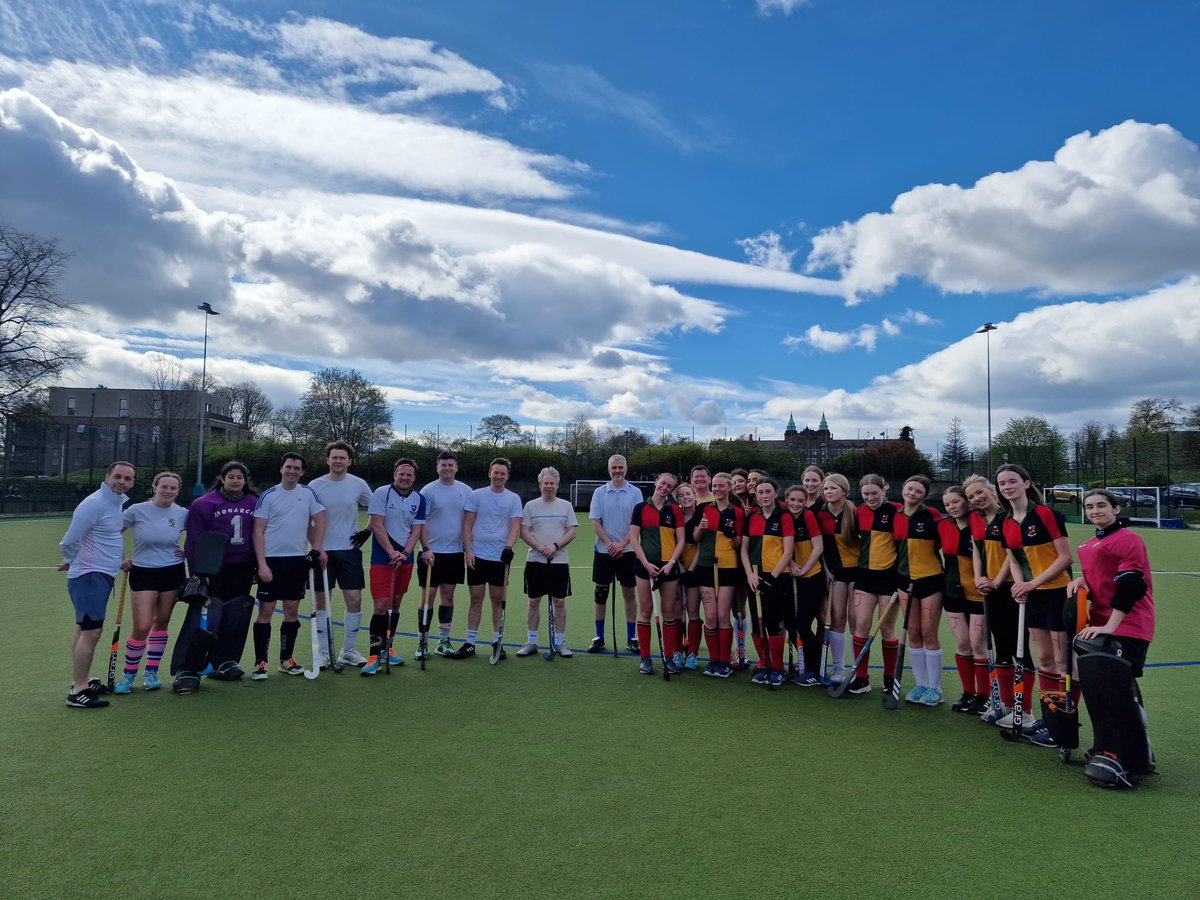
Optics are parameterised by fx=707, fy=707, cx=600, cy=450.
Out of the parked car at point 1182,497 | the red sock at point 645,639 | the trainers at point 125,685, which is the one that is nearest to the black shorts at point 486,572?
the red sock at point 645,639

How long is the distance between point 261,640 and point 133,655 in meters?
0.88

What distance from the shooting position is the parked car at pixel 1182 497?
98.4 ft

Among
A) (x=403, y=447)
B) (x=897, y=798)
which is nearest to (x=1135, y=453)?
(x=403, y=447)

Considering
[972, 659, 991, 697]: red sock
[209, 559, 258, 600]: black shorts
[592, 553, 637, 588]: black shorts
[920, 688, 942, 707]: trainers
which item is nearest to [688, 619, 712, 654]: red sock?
[592, 553, 637, 588]: black shorts

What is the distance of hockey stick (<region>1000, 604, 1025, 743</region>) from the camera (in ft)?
15.0

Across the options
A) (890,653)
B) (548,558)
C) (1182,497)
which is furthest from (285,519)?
(1182,497)

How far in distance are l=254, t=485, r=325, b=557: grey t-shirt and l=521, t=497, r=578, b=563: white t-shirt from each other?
202cm

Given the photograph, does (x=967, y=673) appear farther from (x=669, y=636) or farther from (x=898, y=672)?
(x=669, y=636)

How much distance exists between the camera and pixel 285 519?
5.85 meters

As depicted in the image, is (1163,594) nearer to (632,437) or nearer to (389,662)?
(389,662)

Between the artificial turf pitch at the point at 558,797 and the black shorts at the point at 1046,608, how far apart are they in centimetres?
77

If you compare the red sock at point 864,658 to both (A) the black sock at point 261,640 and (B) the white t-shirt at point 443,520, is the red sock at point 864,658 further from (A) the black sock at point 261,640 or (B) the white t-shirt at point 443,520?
(A) the black sock at point 261,640

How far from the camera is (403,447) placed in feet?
128

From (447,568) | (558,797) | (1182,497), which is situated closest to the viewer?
(558,797)
